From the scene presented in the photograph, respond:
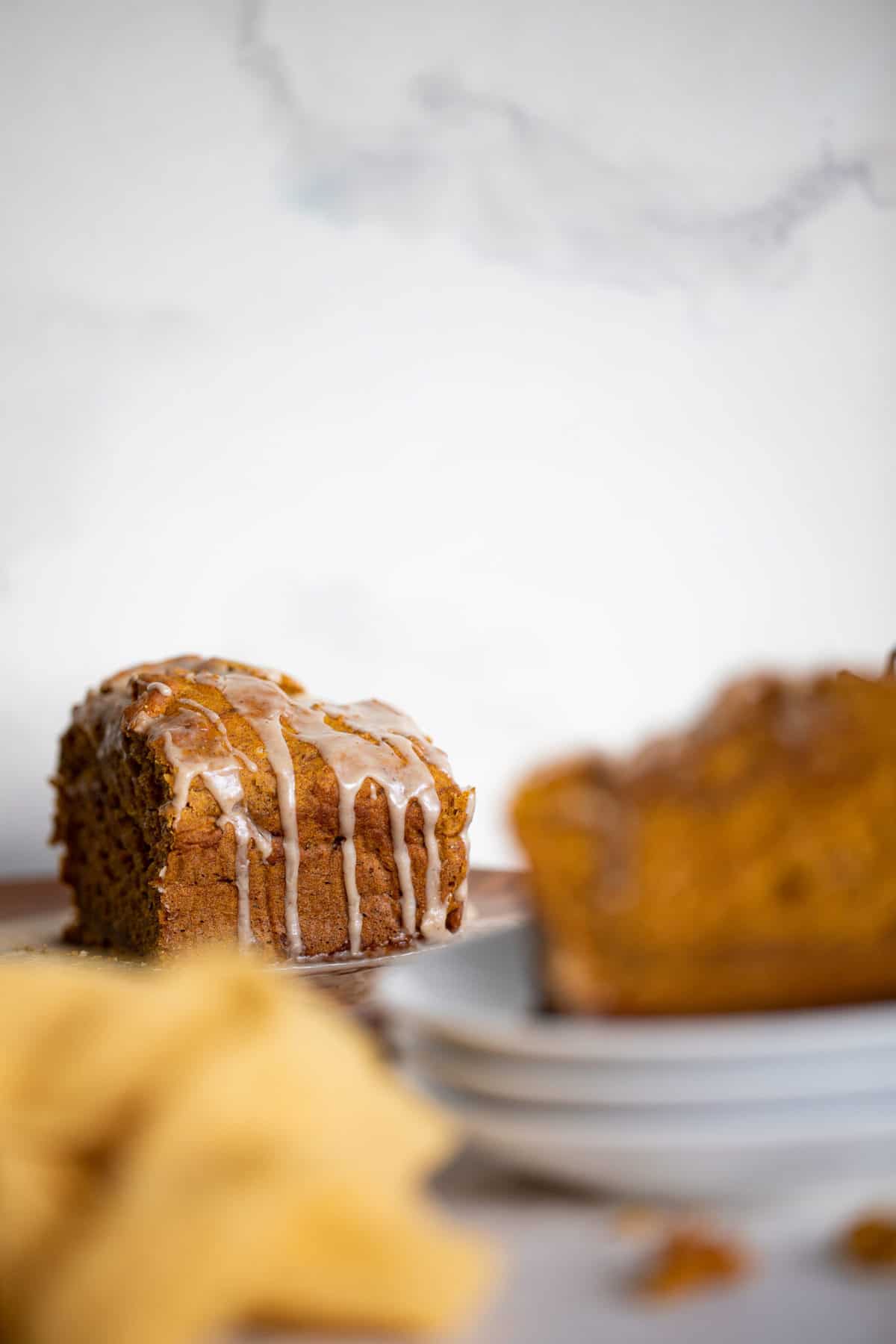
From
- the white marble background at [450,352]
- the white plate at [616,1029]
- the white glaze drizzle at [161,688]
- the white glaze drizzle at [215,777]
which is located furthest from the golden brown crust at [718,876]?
the white marble background at [450,352]

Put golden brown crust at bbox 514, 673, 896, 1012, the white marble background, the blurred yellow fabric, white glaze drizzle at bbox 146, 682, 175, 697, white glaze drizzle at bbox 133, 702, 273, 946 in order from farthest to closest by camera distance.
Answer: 1. the white marble background
2. white glaze drizzle at bbox 146, 682, 175, 697
3. white glaze drizzle at bbox 133, 702, 273, 946
4. golden brown crust at bbox 514, 673, 896, 1012
5. the blurred yellow fabric

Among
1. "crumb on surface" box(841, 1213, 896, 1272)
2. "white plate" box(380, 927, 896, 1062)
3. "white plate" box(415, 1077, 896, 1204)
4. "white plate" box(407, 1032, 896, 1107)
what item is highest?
"white plate" box(380, 927, 896, 1062)

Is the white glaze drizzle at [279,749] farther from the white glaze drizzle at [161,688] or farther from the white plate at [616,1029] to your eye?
the white plate at [616,1029]

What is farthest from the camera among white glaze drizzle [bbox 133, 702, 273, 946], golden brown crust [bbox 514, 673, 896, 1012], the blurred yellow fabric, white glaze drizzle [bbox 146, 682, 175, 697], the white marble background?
the white marble background

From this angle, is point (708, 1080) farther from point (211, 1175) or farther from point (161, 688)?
point (161, 688)

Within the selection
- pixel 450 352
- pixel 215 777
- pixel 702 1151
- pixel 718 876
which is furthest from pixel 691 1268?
pixel 450 352

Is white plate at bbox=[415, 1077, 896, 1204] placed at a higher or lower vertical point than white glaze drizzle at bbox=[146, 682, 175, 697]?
lower

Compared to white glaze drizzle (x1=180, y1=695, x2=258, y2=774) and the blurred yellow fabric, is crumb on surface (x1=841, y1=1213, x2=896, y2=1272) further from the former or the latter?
white glaze drizzle (x1=180, y1=695, x2=258, y2=774)

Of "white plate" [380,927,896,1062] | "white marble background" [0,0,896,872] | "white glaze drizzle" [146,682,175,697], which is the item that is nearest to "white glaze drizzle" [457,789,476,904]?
"white glaze drizzle" [146,682,175,697]
